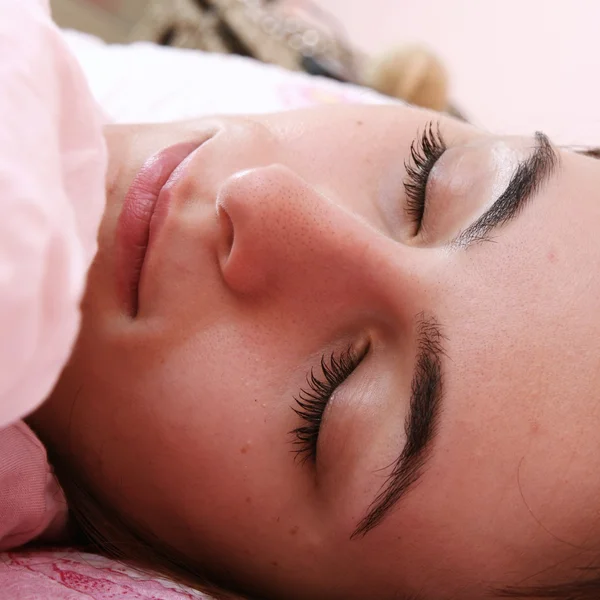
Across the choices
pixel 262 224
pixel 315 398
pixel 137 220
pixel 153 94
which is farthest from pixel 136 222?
pixel 153 94

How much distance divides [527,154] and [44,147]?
0.50 m

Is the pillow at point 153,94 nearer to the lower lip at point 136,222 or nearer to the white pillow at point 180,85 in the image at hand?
the white pillow at point 180,85

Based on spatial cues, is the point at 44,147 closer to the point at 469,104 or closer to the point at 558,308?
the point at 558,308

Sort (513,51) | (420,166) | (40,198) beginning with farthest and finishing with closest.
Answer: (513,51)
(420,166)
(40,198)

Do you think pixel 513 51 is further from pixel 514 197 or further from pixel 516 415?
Result: pixel 516 415

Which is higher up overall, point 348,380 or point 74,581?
point 348,380

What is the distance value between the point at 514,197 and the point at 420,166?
0.13 m

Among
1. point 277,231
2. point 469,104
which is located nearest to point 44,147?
point 277,231

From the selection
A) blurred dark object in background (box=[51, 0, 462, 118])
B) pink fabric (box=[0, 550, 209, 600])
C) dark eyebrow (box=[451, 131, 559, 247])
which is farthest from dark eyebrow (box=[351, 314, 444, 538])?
blurred dark object in background (box=[51, 0, 462, 118])

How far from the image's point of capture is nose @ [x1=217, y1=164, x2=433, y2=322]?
59 cm

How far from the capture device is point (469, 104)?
8.06 ft

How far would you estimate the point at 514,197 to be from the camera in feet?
2.04

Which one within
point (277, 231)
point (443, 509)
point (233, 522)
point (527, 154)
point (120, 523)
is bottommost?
point (120, 523)

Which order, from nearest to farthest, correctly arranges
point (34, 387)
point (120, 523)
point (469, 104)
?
point (34, 387), point (120, 523), point (469, 104)
